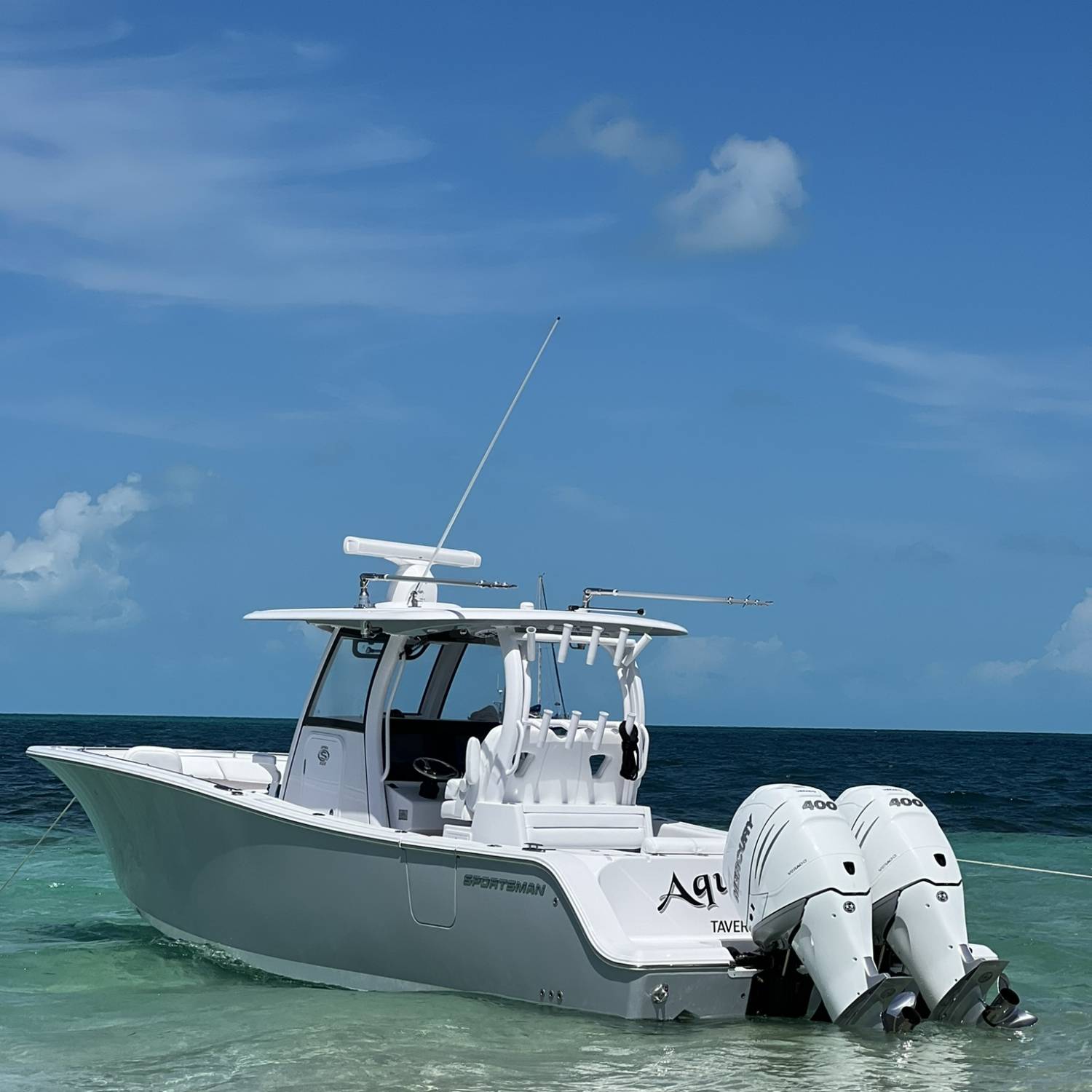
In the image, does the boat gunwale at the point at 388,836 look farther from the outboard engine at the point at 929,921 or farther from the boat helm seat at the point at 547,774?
the outboard engine at the point at 929,921

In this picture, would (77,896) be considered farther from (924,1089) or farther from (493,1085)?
(924,1089)

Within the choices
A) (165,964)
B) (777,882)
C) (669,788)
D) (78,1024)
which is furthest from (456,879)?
(669,788)

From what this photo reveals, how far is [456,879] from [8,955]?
164 inches

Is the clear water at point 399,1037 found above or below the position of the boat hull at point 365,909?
below

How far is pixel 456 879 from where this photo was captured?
755 cm

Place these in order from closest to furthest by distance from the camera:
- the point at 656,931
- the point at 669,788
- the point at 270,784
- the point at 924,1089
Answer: the point at 924,1089, the point at 656,931, the point at 270,784, the point at 669,788

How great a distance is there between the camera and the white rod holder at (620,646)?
824 centimetres

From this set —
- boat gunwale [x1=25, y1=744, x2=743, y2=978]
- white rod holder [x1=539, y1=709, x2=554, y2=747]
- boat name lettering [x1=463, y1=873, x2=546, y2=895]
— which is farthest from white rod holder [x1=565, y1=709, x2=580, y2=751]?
boat name lettering [x1=463, y1=873, x2=546, y2=895]

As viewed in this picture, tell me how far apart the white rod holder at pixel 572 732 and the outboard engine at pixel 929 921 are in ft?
5.54

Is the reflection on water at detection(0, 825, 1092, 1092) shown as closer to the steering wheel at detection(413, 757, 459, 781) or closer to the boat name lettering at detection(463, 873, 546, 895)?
the boat name lettering at detection(463, 873, 546, 895)

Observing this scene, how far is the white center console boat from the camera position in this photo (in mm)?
6812

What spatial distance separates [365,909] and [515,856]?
1.20 m

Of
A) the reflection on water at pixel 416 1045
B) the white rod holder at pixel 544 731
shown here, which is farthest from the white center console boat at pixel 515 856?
the reflection on water at pixel 416 1045

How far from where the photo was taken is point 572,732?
808 centimetres
